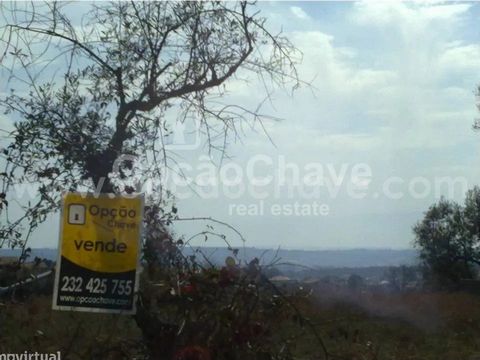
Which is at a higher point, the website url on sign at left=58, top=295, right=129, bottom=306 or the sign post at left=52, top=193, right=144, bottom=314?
the sign post at left=52, top=193, right=144, bottom=314

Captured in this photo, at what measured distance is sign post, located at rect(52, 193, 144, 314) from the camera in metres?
5.39

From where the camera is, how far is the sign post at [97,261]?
212 inches

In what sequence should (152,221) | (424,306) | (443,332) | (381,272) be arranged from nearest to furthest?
(152,221) → (443,332) → (424,306) → (381,272)

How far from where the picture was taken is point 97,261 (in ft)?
17.7

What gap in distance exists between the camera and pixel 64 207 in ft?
18.1

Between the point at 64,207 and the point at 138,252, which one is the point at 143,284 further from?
the point at 64,207

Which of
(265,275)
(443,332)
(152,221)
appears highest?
(152,221)

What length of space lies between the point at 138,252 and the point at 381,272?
28.1 ft

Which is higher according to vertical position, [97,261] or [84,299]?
[97,261]

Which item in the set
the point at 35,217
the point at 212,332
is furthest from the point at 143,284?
the point at 35,217

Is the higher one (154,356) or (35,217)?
(35,217)

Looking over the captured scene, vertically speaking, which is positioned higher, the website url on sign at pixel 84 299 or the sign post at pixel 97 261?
the sign post at pixel 97 261

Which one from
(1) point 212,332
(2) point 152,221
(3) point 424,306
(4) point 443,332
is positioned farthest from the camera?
(3) point 424,306

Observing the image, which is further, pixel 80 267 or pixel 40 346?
pixel 40 346
